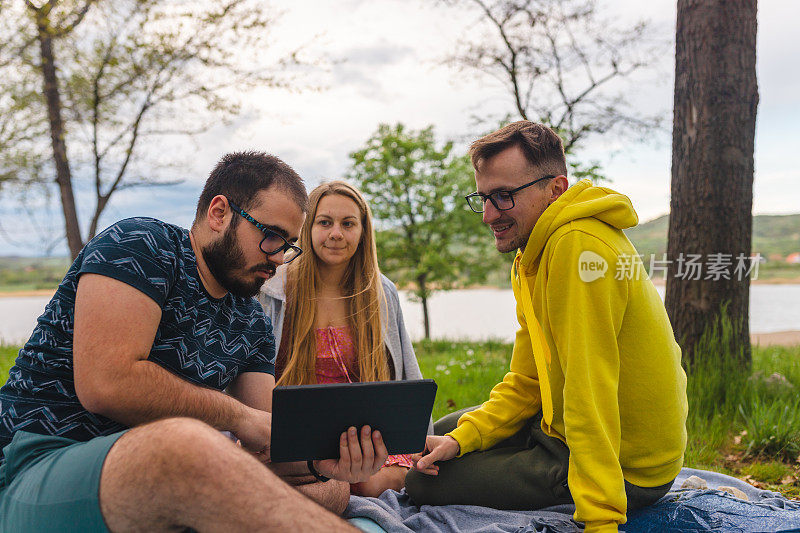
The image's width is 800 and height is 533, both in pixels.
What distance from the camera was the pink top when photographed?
374 centimetres

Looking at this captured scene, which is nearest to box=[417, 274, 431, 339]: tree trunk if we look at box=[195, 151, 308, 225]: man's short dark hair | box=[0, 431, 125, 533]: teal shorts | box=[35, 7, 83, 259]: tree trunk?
box=[35, 7, 83, 259]: tree trunk

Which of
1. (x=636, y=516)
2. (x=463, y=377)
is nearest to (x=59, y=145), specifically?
(x=463, y=377)

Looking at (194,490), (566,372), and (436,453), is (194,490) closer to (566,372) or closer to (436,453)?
(566,372)

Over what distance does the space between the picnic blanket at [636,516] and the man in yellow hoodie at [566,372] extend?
76 millimetres

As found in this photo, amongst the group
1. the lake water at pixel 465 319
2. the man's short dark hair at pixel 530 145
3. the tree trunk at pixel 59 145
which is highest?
the tree trunk at pixel 59 145

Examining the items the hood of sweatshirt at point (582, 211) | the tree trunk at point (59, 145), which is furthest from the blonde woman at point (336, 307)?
the tree trunk at point (59, 145)

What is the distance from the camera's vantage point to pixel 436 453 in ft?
9.16

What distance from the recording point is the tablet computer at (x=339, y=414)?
206 cm

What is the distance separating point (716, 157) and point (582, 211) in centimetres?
341

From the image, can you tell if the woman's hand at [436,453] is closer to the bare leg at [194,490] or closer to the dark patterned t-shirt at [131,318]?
the dark patterned t-shirt at [131,318]

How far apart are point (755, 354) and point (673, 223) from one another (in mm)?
2388

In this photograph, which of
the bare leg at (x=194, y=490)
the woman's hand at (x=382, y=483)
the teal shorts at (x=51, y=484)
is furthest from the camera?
the woman's hand at (x=382, y=483)

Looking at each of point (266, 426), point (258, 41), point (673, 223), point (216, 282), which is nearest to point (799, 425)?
point (673, 223)

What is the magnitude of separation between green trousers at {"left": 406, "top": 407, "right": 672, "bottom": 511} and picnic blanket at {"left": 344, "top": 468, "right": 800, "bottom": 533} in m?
0.05
